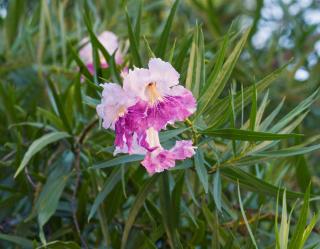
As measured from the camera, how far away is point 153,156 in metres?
0.73

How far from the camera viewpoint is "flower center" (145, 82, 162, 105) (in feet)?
2.32

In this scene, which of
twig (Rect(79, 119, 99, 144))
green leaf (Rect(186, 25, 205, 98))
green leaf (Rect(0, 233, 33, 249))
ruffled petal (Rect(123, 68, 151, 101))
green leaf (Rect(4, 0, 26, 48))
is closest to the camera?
ruffled petal (Rect(123, 68, 151, 101))

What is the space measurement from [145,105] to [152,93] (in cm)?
2

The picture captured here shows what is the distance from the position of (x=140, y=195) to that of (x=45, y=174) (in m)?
0.22

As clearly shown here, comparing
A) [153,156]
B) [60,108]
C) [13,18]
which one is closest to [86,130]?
[60,108]

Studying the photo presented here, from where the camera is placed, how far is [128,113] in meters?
0.70

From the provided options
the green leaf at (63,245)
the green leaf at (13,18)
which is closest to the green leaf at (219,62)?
the green leaf at (63,245)

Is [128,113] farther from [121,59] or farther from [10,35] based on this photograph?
[10,35]

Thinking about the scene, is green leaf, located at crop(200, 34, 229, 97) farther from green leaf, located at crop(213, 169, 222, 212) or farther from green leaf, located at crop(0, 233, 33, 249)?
green leaf, located at crop(0, 233, 33, 249)

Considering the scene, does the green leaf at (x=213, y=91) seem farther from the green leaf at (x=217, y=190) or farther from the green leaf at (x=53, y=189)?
the green leaf at (x=53, y=189)

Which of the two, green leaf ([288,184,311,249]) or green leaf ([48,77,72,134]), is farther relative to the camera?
green leaf ([48,77,72,134])

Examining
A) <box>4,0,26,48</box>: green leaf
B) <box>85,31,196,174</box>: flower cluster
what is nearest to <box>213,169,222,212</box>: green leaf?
<box>85,31,196,174</box>: flower cluster

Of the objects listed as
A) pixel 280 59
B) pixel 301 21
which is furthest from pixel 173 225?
pixel 301 21

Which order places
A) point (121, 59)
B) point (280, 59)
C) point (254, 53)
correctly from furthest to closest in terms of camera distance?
point (280, 59), point (254, 53), point (121, 59)
